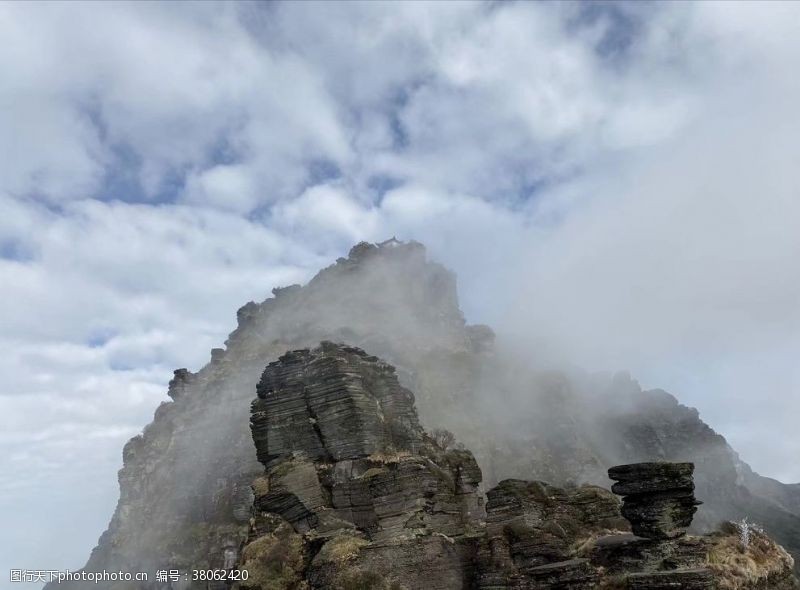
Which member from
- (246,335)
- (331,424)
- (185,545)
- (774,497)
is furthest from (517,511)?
(774,497)

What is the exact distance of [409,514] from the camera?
2028 cm

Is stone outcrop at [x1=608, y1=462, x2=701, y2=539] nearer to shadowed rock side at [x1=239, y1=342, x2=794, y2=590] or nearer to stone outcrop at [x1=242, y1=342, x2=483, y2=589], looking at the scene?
shadowed rock side at [x1=239, y1=342, x2=794, y2=590]

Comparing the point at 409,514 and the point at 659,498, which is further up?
the point at 409,514

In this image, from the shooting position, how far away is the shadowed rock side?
17.2 m

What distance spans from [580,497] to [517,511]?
3.46 m

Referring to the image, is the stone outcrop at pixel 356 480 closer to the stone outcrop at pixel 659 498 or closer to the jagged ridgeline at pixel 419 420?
the stone outcrop at pixel 659 498

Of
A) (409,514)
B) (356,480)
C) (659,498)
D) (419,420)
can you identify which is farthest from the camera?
(419,420)

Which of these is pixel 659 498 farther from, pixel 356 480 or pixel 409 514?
pixel 356 480

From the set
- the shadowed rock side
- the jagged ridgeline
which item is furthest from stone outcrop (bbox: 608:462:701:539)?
the jagged ridgeline

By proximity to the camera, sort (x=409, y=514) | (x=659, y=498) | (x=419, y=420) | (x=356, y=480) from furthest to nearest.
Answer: (x=419, y=420), (x=356, y=480), (x=409, y=514), (x=659, y=498)

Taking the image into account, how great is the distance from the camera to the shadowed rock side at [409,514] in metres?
17.2

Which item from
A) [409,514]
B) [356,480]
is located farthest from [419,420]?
[409,514]

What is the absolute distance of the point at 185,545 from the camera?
213 feet

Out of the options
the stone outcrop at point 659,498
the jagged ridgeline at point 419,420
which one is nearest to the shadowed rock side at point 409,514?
the stone outcrop at point 659,498
